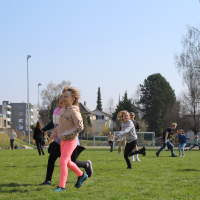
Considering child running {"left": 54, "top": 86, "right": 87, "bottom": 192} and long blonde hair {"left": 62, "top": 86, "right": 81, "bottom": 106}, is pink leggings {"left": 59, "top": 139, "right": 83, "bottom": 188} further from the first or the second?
long blonde hair {"left": 62, "top": 86, "right": 81, "bottom": 106}

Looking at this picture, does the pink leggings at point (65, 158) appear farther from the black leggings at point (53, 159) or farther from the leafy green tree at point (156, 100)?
the leafy green tree at point (156, 100)

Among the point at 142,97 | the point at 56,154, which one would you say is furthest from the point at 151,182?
the point at 142,97

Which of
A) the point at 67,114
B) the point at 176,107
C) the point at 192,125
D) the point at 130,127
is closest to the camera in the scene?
the point at 67,114

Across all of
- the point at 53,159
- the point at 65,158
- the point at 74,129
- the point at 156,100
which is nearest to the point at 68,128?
the point at 74,129

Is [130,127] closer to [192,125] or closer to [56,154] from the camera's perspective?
[56,154]

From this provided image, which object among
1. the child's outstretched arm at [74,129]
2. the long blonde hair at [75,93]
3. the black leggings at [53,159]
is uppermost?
the long blonde hair at [75,93]

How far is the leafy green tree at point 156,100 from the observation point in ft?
216

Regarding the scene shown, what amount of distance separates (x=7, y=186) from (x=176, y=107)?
53.8 meters

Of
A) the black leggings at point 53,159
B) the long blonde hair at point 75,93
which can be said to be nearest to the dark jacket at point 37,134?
the black leggings at point 53,159

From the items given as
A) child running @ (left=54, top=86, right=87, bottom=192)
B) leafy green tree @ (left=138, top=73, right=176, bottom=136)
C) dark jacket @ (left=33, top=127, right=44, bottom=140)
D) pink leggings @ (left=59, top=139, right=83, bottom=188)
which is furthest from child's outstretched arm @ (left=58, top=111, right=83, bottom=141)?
leafy green tree @ (left=138, top=73, right=176, bottom=136)

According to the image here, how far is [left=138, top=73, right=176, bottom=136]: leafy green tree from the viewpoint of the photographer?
216 feet

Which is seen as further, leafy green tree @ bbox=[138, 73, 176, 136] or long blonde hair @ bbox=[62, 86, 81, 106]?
leafy green tree @ bbox=[138, 73, 176, 136]

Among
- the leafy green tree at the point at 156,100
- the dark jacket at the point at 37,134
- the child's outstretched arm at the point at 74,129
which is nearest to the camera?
the child's outstretched arm at the point at 74,129

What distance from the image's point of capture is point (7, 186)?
5855 mm
